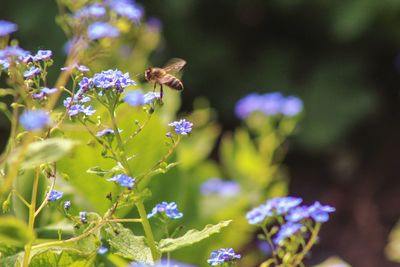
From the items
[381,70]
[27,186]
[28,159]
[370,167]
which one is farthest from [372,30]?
[28,159]

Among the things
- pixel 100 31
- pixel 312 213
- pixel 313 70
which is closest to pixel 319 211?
pixel 312 213

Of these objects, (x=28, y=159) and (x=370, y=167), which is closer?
(x=28, y=159)

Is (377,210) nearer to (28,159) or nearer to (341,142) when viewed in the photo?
(341,142)

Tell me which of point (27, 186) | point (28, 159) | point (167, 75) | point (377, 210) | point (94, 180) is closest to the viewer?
point (28, 159)

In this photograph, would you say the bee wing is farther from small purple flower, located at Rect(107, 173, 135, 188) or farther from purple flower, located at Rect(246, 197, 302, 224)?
small purple flower, located at Rect(107, 173, 135, 188)

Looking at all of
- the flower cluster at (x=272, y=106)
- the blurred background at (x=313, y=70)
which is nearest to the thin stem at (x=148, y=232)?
the flower cluster at (x=272, y=106)

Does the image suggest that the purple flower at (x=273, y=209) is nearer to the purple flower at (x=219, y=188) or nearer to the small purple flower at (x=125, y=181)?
the small purple flower at (x=125, y=181)

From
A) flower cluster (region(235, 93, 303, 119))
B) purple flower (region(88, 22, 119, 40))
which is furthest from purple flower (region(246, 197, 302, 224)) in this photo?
flower cluster (region(235, 93, 303, 119))
